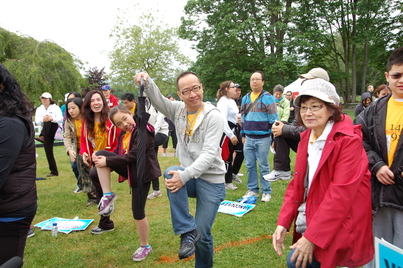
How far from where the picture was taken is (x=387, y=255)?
1825mm

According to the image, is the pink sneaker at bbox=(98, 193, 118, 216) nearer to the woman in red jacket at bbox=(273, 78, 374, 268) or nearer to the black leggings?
the black leggings

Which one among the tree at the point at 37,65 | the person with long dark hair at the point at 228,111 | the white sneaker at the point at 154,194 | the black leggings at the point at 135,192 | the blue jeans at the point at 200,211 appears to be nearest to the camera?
the blue jeans at the point at 200,211

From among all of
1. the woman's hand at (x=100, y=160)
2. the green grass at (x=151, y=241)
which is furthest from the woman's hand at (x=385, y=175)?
the woman's hand at (x=100, y=160)

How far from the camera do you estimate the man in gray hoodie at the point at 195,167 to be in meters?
2.73

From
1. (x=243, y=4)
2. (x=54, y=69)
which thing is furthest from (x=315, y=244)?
(x=243, y=4)

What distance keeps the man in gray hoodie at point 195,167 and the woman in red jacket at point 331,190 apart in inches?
34.7

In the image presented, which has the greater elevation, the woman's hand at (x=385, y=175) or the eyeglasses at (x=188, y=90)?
the eyeglasses at (x=188, y=90)

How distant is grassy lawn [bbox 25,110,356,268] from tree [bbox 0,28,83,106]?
19.4 metres

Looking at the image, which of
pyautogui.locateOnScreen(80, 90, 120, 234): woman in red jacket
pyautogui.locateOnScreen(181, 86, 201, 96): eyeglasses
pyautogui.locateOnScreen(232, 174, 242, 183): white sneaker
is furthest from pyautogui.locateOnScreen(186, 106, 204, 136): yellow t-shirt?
pyautogui.locateOnScreen(232, 174, 242, 183): white sneaker

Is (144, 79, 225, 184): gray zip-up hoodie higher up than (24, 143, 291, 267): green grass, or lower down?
higher up

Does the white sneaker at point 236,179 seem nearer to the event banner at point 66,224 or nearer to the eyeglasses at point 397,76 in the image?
the event banner at point 66,224

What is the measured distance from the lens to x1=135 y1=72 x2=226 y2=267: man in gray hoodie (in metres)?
2.73

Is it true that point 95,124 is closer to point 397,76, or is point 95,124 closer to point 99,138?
point 99,138

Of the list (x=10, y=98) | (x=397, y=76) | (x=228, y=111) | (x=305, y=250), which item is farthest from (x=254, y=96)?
(x=10, y=98)
